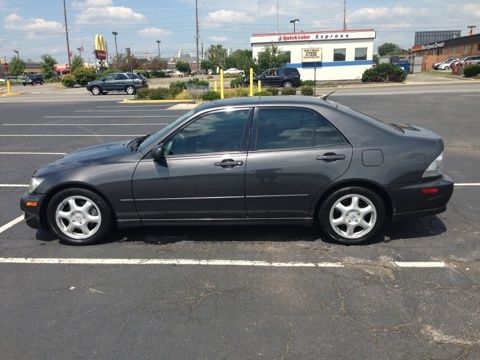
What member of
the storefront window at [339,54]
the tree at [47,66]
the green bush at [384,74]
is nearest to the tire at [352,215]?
the green bush at [384,74]

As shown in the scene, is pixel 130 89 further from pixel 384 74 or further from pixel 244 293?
pixel 244 293

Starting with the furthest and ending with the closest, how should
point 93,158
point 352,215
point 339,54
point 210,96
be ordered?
point 339,54 < point 210,96 < point 93,158 < point 352,215

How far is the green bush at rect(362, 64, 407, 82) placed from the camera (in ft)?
128

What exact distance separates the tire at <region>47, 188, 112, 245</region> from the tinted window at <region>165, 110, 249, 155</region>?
940mm

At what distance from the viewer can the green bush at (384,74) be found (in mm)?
38938

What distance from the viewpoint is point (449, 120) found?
14.2 m

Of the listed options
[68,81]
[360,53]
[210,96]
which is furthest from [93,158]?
[68,81]

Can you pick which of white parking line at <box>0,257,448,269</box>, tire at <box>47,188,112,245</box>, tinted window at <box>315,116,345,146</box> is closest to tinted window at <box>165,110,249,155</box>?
tinted window at <box>315,116,345,146</box>

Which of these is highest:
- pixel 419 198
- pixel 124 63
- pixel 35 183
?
pixel 124 63

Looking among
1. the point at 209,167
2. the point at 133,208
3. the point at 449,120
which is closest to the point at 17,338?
the point at 133,208

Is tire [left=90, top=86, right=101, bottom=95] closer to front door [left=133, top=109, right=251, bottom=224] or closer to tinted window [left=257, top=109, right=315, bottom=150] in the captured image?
front door [left=133, top=109, right=251, bottom=224]

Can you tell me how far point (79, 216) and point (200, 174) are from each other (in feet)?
4.61

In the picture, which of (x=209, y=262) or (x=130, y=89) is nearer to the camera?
(x=209, y=262)

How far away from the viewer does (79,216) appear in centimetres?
478
